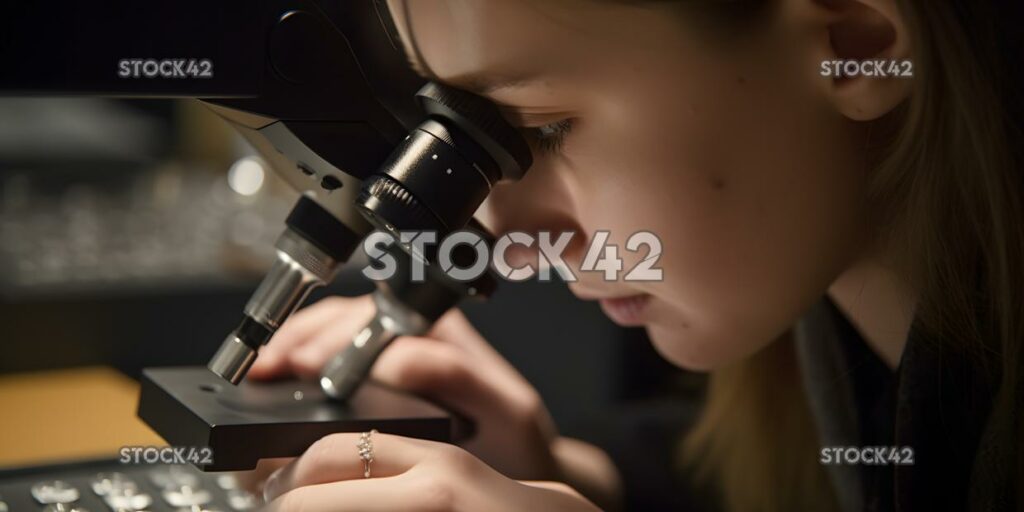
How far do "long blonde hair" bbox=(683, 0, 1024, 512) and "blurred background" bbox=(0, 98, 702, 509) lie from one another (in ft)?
0.65

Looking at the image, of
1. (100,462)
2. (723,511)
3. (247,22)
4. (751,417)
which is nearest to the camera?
(247,22)

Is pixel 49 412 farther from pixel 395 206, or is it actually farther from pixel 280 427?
pixel 395 206

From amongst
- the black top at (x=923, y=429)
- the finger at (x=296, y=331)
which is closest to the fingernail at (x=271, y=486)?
the finger at (x=296, y=331)

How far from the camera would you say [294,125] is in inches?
26.6

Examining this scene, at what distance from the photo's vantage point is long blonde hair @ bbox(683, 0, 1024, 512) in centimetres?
69

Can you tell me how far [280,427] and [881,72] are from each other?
16.1 inches

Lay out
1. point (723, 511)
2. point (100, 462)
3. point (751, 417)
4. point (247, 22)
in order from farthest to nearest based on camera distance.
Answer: point (751, 417), point (723, 511), point (100, 462), point (247, 22)

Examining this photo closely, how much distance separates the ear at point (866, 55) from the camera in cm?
68

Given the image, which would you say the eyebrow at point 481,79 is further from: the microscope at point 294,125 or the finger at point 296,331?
the finger at point 296,331

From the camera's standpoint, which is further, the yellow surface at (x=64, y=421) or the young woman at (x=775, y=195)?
the yellow surface at (x=64, y=421)

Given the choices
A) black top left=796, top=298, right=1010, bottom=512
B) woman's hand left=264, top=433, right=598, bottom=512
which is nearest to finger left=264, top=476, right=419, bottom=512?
woman's hand left=264, top=433, right=598, bottom=512

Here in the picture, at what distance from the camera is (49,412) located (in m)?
0.87

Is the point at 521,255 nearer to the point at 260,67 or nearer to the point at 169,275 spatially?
the point at 260,67

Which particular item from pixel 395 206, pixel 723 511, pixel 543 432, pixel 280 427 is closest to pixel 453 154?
pixel 395 206
